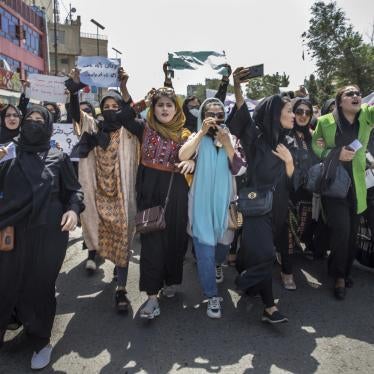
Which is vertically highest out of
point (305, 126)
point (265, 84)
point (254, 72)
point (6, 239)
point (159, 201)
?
point (265, 84)

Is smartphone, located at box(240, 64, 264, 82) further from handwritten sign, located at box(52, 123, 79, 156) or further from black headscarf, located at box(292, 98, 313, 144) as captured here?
handwritten sign, located at box(52, 123, 79, 156)

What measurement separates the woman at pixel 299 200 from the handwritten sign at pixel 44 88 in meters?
3.07

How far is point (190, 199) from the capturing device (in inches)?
131

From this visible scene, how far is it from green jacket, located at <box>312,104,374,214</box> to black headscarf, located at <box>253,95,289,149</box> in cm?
74

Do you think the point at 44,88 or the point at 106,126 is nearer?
the point at 106,126

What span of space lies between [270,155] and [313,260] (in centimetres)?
196

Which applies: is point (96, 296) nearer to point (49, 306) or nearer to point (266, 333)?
point (49, 306)

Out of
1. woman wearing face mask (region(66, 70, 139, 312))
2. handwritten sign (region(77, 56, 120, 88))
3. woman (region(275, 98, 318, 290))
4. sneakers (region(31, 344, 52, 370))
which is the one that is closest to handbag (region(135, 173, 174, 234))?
woman wearing face mask (region(66, 70, 139, 312))

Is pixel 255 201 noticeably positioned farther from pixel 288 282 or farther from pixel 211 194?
pixel 288 282

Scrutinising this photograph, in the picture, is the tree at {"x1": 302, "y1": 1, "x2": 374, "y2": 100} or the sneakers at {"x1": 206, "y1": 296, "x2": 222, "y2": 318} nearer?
the sneakers at {"x1": 206, "y1": 296, "x2": 222, "y2": 318}

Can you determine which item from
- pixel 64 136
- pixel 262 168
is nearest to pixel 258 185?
pixel 262 168

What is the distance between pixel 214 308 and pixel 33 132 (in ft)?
6.41

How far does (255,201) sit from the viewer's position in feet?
10.1

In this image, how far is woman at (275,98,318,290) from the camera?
368 centimetres
